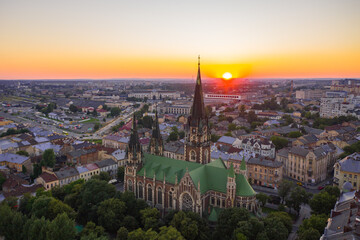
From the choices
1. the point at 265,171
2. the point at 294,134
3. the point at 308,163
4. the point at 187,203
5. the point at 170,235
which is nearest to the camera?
the point at 170,235

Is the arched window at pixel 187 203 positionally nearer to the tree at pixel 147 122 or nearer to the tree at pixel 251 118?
the tree at pixel 147 122

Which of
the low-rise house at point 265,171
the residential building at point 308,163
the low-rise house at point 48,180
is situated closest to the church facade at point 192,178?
the low-rise house at point 48,180

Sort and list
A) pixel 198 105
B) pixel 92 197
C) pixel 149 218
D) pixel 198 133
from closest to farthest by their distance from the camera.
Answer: pixel 149 218 → pixel 198 105 → pixel 198 133 → pixel 92 197

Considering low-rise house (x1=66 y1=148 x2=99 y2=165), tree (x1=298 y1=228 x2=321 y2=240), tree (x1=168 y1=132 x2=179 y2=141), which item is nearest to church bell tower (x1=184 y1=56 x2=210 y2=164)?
tree (x1=298 y1=228 x2=321 y2=240)

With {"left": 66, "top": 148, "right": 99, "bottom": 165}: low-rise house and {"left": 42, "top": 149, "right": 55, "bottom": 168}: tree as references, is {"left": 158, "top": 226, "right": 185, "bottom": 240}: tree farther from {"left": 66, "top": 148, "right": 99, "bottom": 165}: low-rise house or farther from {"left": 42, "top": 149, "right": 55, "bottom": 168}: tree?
{"left": 66, "top": 148, "right": 99, "bottom": 165}: low-rise house

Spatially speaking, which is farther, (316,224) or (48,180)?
(48,180)

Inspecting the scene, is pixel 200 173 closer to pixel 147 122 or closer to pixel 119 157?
pixel 119 157

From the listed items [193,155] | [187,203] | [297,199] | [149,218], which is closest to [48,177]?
[149,218]
